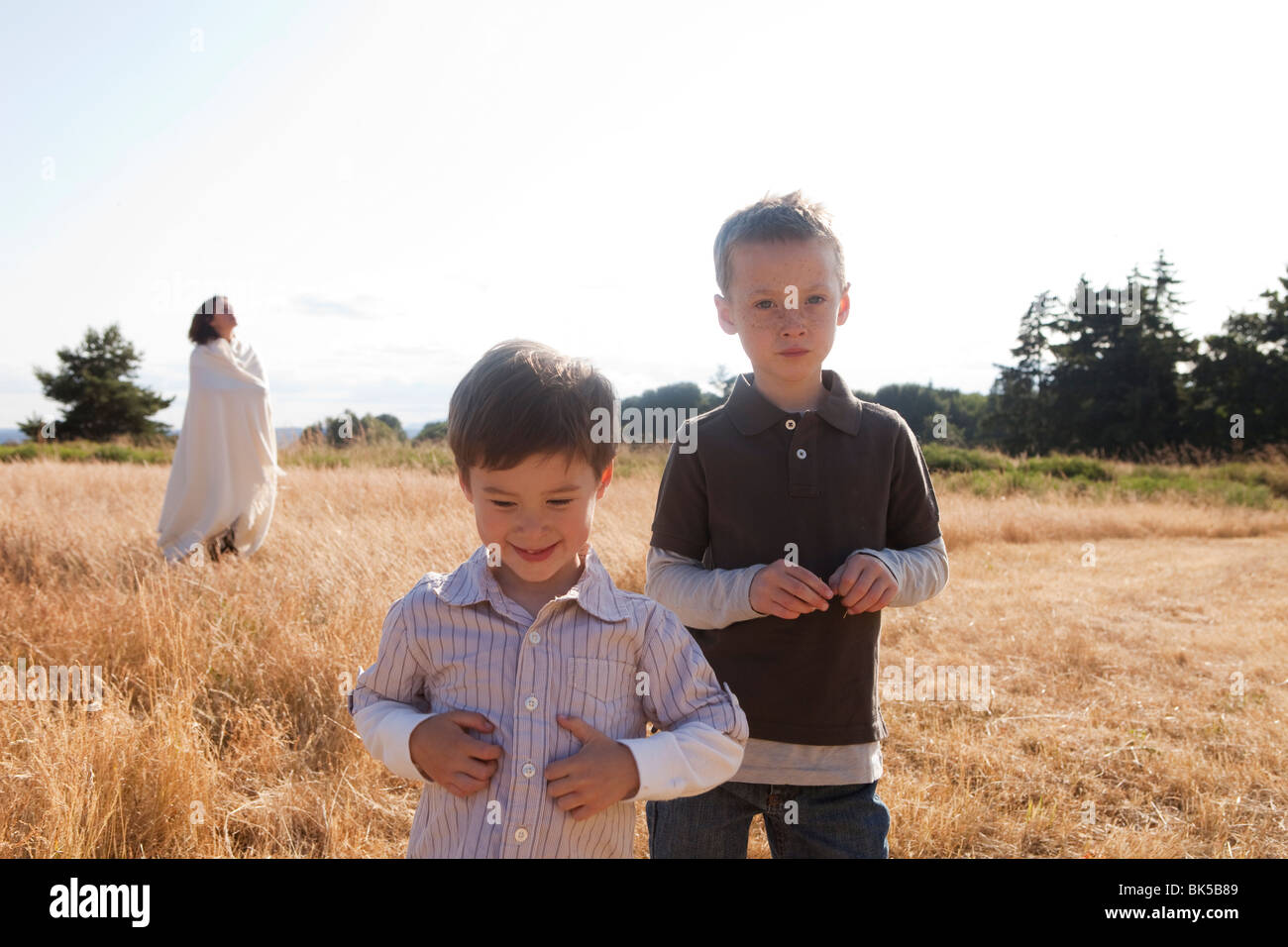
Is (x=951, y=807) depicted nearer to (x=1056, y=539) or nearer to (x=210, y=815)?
(x=210, y=815)

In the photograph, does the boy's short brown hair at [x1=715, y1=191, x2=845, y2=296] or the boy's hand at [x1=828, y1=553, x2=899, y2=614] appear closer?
the boy's hand at [x1=828, y1=553, x2=899, y2=614]

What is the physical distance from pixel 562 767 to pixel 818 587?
2.02ft

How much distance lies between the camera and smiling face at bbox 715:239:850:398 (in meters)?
1.88

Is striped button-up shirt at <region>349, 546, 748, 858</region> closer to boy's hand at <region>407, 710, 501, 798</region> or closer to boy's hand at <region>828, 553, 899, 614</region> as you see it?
boy's hand at <region>407, 710, 501, 798</region>

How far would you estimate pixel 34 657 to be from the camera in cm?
389

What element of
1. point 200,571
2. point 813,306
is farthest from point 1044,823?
point 200,571

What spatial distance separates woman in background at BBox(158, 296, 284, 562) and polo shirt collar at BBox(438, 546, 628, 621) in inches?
240

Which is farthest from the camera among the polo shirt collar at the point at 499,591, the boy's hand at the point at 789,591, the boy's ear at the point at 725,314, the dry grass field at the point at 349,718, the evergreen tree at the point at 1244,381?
the evergreen tree at the point at 1244,381

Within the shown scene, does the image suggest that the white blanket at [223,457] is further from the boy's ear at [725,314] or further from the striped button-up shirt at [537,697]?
the striped button-up shirt at [537,697]

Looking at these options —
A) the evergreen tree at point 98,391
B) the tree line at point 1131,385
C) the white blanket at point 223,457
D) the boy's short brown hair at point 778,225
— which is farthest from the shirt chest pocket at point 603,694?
the evergreen tree at point 98,391

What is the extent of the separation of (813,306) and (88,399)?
3883cm

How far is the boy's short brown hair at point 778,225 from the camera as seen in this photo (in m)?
1.90

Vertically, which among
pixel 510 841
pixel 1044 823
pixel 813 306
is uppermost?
pixel 813 306

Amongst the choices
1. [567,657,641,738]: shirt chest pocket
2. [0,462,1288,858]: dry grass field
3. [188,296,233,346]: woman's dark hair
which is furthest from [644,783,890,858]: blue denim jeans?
[188,296,233,346]: woman's dark hair
